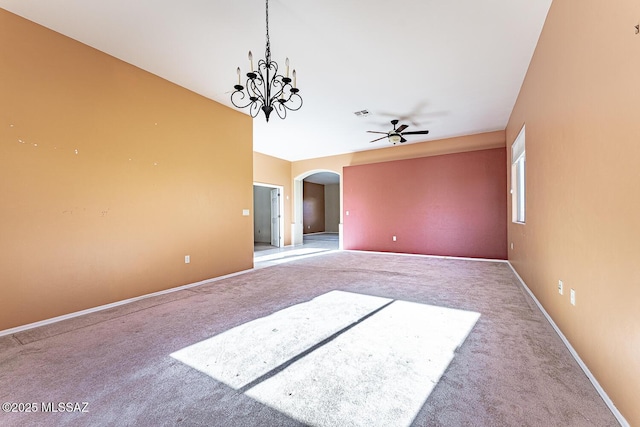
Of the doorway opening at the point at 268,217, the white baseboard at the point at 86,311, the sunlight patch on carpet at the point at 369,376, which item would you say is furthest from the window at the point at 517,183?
the doorway opening at the point at 268,217

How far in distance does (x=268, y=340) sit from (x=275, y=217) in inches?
287

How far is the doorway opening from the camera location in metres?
9.23

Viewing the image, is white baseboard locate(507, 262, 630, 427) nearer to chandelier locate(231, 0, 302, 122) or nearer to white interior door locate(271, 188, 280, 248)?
chandelier locate(231, 0, 302, 122)

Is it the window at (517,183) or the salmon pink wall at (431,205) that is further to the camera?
the salmon pink wall at (431,205)

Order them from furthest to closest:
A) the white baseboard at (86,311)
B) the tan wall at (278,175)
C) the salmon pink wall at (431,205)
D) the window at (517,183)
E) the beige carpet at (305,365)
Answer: the tan wall at (278,175) → the salmon pink wall at (431,205) → the window at (517,183) → the white baseboard at (86,311) → the beige carpet at (305,365)

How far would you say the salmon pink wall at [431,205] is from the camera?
20.3 ft

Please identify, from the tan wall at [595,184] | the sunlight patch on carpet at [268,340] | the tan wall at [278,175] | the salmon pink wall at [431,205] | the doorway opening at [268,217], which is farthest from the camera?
the doorway opening at [268,217]

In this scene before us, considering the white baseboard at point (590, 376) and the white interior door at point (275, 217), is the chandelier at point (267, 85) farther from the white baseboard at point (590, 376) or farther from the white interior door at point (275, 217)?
the white interior door at point (275, 217)

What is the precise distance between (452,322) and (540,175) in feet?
6.16

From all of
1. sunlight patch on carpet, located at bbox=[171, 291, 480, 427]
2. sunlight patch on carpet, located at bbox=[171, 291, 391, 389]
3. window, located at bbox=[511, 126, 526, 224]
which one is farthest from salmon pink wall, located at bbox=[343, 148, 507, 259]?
sunlight patch on carpet, located at bbox=[171, 291, 391, 389]

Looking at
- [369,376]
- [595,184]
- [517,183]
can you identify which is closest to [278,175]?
[517,183]

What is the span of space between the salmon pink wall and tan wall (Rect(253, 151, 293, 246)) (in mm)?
2168

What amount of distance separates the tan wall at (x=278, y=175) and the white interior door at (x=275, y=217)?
27 cm

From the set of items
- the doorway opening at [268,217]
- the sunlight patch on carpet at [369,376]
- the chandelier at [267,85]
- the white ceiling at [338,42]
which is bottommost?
the sunlight patch on carpet at [369,376]
